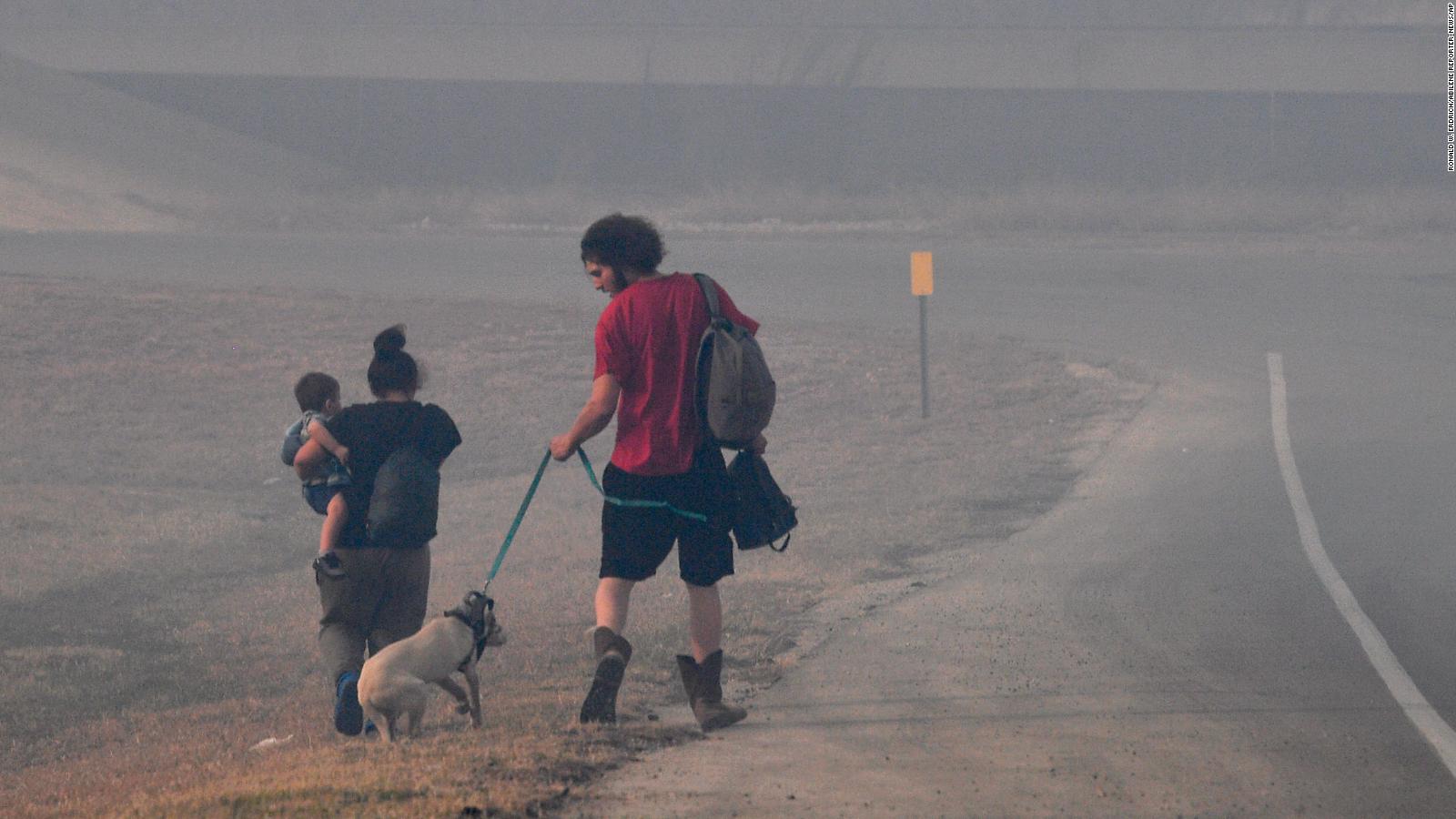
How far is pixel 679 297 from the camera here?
5.58m

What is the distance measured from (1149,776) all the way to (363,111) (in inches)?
1468

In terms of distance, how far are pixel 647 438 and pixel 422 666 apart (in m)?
1.17

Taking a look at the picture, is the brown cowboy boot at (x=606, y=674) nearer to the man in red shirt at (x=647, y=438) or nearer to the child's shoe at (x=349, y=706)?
the man in red shirt at (x=647, y=438)

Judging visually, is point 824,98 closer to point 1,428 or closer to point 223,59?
point 223,59

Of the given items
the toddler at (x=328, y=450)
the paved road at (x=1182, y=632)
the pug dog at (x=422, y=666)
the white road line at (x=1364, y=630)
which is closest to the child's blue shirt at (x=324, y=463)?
the toddler at (x=328, y=450)

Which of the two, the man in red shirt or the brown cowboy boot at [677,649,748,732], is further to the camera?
the brown cowboy boot at [677,649,748,732]

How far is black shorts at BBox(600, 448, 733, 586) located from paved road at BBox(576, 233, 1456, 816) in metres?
0.67

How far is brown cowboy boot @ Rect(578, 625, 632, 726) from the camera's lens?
18.3ft

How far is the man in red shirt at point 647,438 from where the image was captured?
219 inches

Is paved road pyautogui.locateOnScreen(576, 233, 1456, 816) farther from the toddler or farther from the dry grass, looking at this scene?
the toddler

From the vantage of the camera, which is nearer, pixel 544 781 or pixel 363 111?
pixel 544 781

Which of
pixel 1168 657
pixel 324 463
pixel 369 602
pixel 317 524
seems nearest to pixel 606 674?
pixel 369 602

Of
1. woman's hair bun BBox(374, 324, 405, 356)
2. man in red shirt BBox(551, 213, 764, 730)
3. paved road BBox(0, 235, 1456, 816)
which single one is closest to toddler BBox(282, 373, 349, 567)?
woman's hair bun BBox(374, 324, 405, 356)

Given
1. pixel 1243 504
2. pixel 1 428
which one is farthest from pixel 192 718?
pixel 1 428
